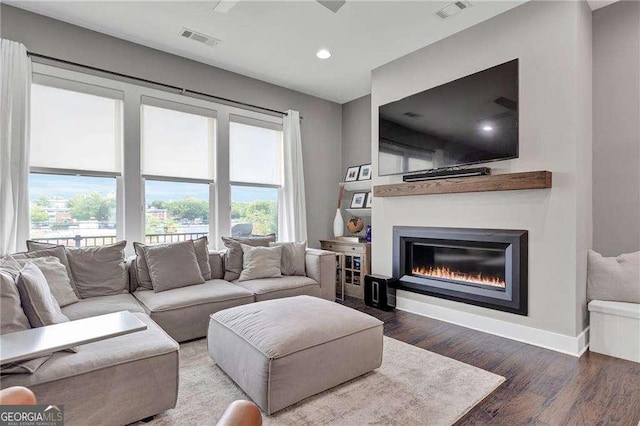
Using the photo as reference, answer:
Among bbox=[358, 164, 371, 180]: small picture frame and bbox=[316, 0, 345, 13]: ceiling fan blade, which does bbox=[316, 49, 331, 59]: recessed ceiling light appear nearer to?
bbox=[316, 0, 345, 13]: ceiling fan blade

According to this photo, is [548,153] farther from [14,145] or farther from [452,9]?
[14,145]

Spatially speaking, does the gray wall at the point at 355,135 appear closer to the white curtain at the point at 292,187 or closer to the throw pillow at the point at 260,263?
the white curtain at the point at 292,187

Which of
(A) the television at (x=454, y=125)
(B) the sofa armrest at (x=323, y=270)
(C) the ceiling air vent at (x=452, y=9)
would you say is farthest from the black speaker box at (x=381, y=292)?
(C) the ceiling air vent at (x=452, y=9)

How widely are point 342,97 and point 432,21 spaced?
82.7 inches

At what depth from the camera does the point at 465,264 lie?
3412 millimetres

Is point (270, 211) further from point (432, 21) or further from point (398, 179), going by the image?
point (432, 21)

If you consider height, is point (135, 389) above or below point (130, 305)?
below

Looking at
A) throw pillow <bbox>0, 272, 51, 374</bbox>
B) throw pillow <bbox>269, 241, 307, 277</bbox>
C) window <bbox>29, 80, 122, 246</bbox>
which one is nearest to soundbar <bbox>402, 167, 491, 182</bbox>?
throw pillow <bbox>269, 241, 307, 277</bbox>

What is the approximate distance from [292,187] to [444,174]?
2.03 m

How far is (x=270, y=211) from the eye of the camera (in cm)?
468

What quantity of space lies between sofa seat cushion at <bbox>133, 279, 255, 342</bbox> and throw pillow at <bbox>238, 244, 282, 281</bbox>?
0.40 m

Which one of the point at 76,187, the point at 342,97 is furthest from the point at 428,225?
the point at 76,187

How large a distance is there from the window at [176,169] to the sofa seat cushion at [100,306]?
1018mm

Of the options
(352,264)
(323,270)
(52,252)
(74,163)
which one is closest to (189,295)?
(52,252)
